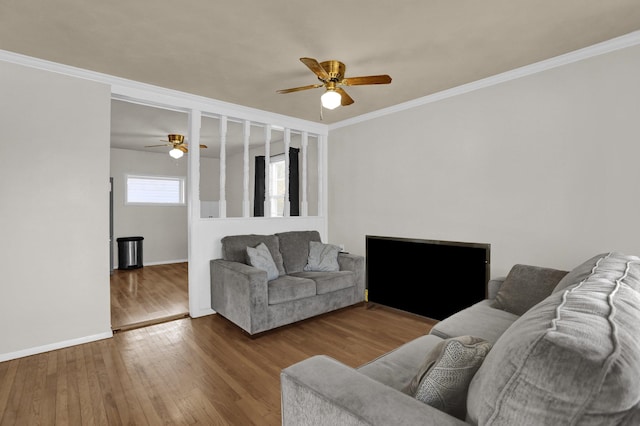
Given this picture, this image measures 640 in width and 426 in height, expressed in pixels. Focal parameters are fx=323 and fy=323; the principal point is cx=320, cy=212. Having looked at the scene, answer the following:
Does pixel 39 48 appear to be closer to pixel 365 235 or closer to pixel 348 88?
pixel 348 88

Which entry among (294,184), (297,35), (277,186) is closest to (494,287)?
(297,35)

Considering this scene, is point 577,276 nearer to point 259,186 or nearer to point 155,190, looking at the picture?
point 259,186

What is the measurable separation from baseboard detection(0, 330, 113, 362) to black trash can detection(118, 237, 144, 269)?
3.83m

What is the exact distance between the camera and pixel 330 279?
3.76 m

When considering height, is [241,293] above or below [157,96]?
below

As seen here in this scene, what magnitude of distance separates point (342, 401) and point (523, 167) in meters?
2.95

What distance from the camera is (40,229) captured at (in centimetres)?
288

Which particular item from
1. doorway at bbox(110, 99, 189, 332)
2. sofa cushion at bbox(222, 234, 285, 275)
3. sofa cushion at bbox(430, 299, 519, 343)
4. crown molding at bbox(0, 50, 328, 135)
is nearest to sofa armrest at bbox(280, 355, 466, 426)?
sofa cushion at bbox(430, 299, 519, 343)

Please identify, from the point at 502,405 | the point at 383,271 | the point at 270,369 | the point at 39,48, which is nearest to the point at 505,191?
the point at 383,271

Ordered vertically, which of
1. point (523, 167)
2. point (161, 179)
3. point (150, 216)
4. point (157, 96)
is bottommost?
point (150, 216)

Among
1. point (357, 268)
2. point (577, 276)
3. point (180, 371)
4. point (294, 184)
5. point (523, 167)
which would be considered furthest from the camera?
point (294, 184)

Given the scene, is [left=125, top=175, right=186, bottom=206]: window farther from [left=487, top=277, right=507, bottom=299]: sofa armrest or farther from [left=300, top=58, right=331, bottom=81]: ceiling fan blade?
[left=487, top=277, right=507, bottom=299]: sofa armrest

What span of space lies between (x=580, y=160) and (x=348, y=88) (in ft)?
7.47

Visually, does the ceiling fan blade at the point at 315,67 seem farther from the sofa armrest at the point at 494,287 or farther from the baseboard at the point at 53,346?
the baseboard at the point at 53,346
